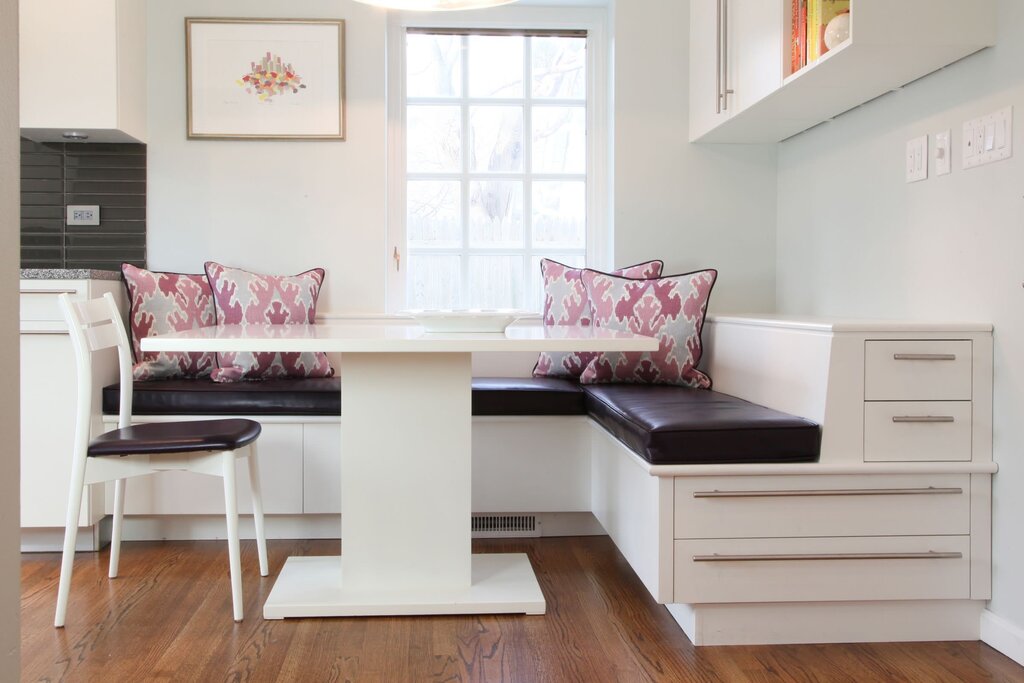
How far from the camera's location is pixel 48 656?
2055 mm

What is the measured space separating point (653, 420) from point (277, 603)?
1.09m

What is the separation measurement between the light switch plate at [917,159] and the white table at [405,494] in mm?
973

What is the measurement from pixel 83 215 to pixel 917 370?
3.03 metres

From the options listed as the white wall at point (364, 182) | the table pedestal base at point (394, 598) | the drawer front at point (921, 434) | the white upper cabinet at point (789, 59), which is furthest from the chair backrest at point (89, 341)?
the white upper cabinet at point (789, 59)

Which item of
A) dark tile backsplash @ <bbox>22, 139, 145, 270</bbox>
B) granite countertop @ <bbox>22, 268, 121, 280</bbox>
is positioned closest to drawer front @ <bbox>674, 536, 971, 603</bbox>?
granite countertop @ <bbox>22, 268, 121, 280</bbox>

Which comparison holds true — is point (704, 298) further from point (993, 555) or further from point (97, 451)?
point (97, 451)

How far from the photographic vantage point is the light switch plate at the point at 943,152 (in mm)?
2307

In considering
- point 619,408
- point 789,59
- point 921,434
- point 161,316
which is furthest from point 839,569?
point 161,316

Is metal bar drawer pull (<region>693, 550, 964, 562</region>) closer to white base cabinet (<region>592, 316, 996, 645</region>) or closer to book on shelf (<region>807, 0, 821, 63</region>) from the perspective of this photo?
white base cabinet (<region>592, 316, 996, 645</region>)

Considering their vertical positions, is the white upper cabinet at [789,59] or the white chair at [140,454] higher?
the white upper cabinet at [789,59]

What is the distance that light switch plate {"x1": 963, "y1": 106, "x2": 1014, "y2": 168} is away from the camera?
2053mm

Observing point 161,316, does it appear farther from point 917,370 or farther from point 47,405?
point 917,370

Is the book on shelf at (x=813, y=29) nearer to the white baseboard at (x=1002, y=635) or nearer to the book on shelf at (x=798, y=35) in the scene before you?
the book on shelf at (x=798, y=35)

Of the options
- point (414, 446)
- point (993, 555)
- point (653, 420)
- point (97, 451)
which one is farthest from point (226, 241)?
point (993, 555)
